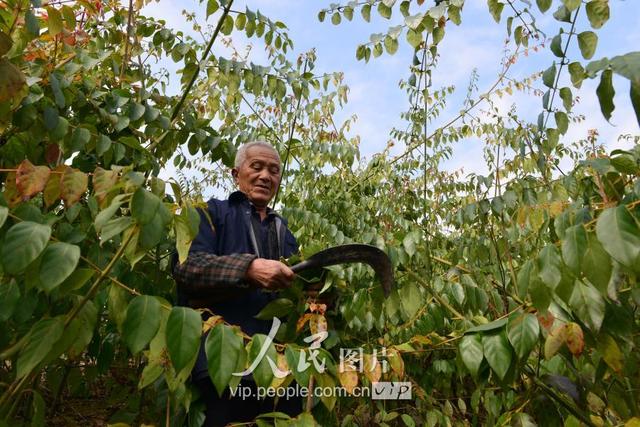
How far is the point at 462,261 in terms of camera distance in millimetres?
2393

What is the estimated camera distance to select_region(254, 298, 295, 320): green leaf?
1.80 meters

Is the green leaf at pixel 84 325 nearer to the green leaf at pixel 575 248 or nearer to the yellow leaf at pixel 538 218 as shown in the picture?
the green leaf at pixel 575 248

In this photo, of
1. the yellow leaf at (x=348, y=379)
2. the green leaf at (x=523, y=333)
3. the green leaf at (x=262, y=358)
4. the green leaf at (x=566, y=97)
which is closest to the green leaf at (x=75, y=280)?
the green leaf at (x=262, y=358)

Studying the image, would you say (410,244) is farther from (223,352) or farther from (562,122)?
(223,352)

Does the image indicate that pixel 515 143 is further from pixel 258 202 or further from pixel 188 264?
pixel 188 264

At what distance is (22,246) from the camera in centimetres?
93

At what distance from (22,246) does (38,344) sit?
201mm

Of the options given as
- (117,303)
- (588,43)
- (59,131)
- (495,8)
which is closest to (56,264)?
(117,303)

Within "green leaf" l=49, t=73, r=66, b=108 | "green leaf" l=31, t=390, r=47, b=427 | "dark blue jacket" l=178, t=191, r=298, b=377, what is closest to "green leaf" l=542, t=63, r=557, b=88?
"dark blue jacket" l=178, t=191, r=298, b=377

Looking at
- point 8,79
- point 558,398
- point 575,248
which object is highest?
point 8,79

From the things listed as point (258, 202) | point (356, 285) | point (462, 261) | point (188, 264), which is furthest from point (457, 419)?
point (188, 264)

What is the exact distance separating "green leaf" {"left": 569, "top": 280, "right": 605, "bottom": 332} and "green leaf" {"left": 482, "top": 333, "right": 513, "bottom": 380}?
17cm

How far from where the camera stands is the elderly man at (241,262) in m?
1.75

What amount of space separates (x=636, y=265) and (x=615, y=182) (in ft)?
1.91
